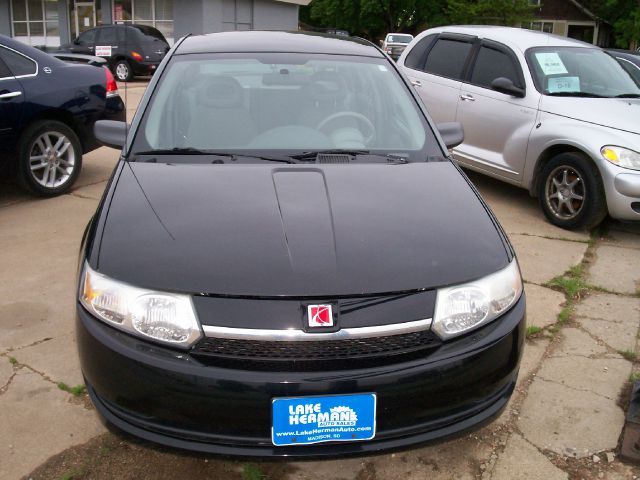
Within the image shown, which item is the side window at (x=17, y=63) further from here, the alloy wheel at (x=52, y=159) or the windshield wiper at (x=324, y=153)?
the windshield wiper at (x=324, y=153)

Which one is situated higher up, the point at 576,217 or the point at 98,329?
the point at 98,329

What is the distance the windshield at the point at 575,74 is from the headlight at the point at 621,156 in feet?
3.00


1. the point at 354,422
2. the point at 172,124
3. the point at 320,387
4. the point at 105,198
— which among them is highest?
the point at 172,124

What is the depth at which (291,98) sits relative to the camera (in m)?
3.44

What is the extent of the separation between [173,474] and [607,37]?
44082 millimetres

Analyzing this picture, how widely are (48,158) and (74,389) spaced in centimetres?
357

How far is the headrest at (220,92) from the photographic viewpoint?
3.36 m

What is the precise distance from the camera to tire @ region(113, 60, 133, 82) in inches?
766

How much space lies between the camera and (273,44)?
371 centimetres

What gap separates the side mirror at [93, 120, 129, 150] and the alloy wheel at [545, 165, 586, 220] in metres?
3.86

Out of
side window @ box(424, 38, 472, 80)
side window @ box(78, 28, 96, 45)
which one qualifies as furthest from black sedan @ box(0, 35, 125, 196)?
side window @ box(78, 28, 96, 45)

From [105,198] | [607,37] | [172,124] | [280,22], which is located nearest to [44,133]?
[172,124]

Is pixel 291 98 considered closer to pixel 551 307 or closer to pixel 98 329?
pixel 98 329

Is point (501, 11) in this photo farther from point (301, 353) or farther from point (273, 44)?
point (301, 353)
